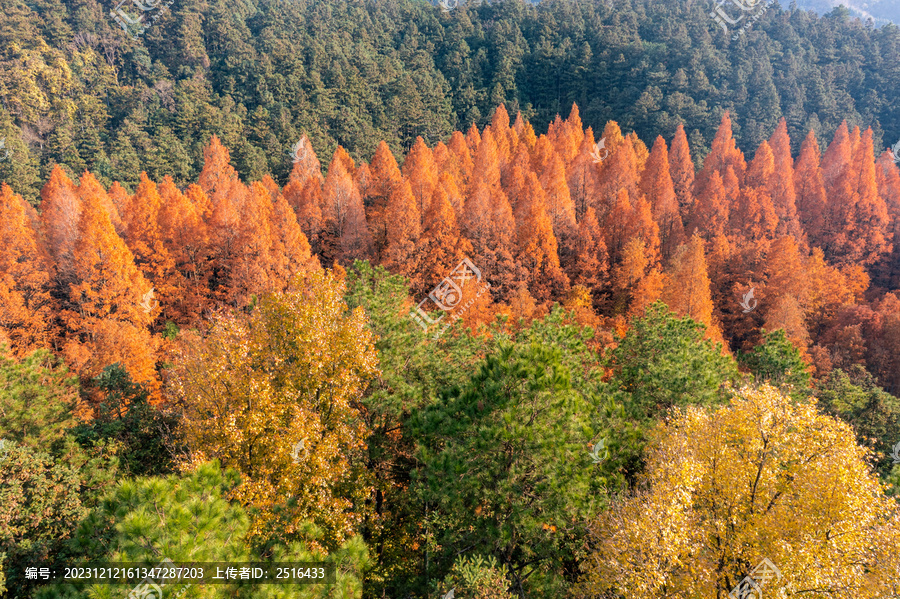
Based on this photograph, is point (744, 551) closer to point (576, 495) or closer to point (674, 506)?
point (674, 506)

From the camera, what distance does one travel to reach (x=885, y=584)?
1012 centimetres

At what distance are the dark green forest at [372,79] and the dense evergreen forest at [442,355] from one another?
1.20 m

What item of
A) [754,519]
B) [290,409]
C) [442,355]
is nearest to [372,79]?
[442,355]

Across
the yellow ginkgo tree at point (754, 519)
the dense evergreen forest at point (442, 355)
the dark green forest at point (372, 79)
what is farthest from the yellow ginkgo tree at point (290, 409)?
the dark green forest at point (372, 79)

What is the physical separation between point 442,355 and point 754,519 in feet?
35.9

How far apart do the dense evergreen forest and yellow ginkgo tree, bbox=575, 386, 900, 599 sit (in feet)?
0.31

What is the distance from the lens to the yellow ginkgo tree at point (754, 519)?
10.6 metres

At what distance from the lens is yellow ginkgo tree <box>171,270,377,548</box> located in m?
12.3

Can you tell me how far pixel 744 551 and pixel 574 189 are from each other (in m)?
39.9

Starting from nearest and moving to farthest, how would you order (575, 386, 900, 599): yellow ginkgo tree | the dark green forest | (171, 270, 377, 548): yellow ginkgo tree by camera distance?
(575, 386, 900, 599): yellow ginkgo tree < (171, 270, 377, 548): yellow ginkgo tree < the dark green forest

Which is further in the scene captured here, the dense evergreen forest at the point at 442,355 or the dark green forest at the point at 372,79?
the dark green forest at the point at 372,79

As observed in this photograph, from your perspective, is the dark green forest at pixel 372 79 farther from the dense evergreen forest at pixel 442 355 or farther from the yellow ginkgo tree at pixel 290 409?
the yellow ginkgo tree at pixel 290 409

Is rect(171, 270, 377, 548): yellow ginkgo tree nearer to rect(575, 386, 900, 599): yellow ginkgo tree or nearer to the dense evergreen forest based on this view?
the dense evergreen forest

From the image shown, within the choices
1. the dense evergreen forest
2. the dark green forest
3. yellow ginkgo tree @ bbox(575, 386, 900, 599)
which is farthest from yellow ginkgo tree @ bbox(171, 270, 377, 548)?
the dark green forest
